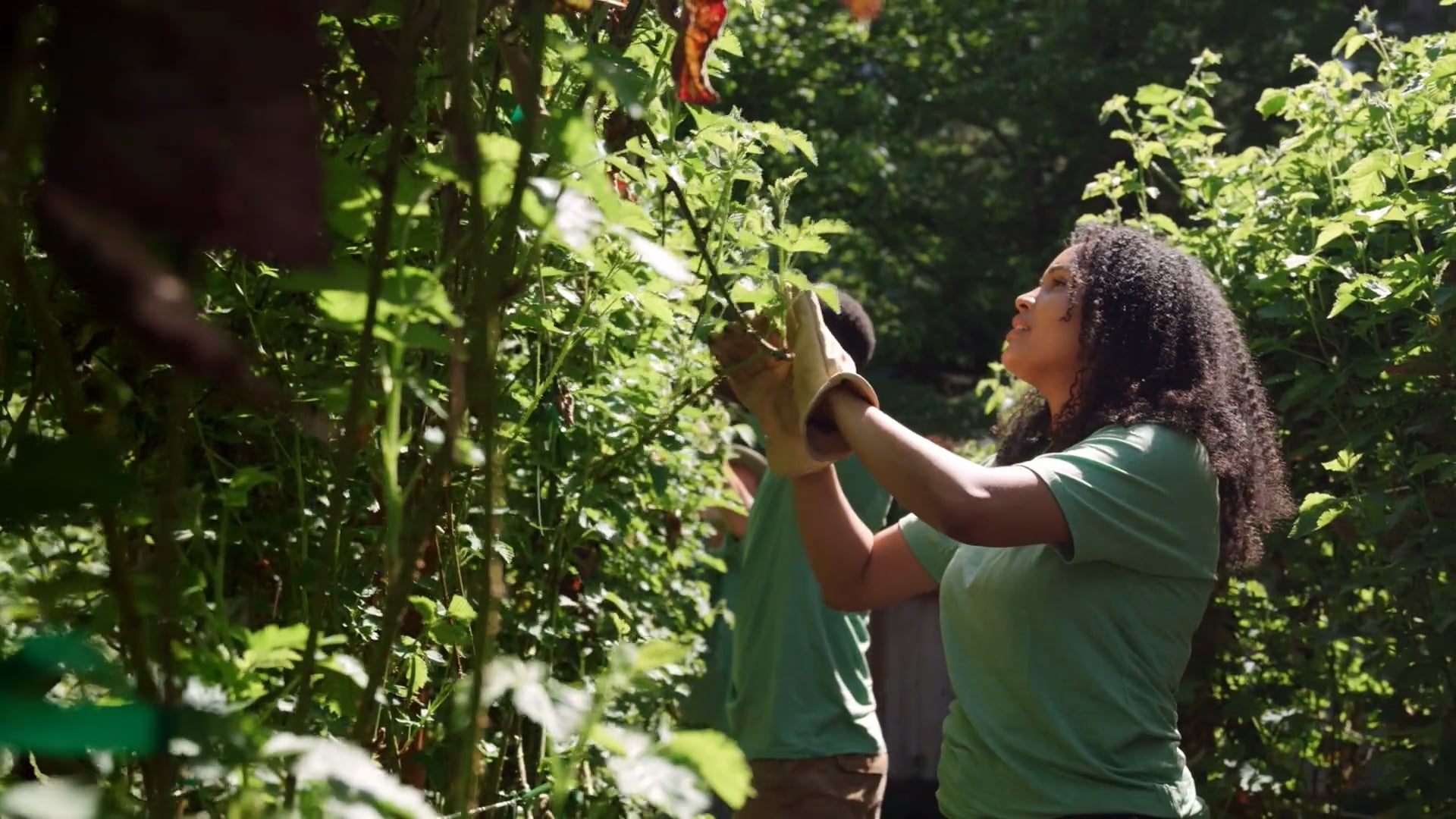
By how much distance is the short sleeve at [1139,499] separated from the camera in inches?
85.7

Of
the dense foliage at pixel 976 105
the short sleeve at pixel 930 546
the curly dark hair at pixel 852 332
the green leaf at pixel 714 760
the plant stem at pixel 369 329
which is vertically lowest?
the green leaf at pixel 714 760

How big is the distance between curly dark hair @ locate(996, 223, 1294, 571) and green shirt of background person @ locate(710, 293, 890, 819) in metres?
1.22

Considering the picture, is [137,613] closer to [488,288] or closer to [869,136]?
Answer: [488,288]

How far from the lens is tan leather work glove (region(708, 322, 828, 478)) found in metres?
2.15

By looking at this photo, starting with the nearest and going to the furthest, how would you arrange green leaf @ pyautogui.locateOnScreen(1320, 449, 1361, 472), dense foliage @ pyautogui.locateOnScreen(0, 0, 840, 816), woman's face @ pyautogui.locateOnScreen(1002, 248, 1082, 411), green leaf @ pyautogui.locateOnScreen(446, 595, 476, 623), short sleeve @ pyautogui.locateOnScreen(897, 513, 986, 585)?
dense foliage @ pyautogui.locateOnScreen(0, 0, 840, 816)
green leaf @ pyautogui.locateOnScreen(446, 595, 476, 623)
woman's face @ pyautogui.locateOnScreen(1002, 248, 1082, 411)
short sleeve @ pyautogui.locateOnScreen(897, 513, 986, 585)
green leaf @ pyautogui.locateOnScreen(1320, 449, 1361, 472)

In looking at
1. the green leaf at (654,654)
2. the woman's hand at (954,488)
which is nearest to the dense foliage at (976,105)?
the woman's hand at (954,488)

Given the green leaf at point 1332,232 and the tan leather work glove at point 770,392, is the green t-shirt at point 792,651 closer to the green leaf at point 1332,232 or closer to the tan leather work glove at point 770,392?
the tan leather work glove at point 770,392

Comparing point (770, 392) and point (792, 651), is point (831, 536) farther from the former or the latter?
point (792, 651)

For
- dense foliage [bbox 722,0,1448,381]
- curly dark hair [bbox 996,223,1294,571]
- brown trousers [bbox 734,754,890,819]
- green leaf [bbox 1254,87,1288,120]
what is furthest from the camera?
dense foliage [bbox 722,0,1448,381]

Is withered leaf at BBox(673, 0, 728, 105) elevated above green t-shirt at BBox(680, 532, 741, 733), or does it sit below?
below

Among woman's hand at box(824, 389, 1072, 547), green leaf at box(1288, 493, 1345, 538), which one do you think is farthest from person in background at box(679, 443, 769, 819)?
woman's hand at box(824, 389, 1072, 547)

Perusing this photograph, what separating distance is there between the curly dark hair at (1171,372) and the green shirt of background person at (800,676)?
1222mm

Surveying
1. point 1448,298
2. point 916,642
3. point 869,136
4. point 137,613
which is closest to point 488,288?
point 137,613

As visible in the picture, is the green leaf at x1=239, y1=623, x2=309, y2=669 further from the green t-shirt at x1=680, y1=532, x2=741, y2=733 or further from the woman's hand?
the green t-shirt at x1=680, y1=532, x2=741, y2=733
